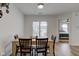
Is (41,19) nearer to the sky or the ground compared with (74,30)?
nearer to the sky

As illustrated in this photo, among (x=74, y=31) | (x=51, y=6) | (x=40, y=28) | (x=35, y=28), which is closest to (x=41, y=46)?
(x=51, y=6)

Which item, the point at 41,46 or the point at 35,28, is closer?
the point at 41,46

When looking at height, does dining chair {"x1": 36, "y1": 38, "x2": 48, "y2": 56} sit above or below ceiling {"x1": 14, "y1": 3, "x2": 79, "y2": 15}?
below

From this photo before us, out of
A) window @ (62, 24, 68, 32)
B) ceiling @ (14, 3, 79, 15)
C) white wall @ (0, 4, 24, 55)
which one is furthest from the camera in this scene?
window @ (62, 24, 68, 32)

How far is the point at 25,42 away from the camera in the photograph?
188 inches

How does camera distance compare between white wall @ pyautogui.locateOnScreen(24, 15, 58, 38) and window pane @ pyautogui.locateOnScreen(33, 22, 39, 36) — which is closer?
white wall @ pyautogui.locateOnScreen(24, 15, 58, 38)

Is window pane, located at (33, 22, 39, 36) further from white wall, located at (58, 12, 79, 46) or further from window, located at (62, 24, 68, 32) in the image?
white wall, located at (58, 12, 79, 46)

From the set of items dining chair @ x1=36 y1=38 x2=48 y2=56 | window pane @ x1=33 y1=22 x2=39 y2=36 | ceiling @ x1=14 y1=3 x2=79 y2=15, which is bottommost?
dining chair @ x1=36 y1=38 x2=48 y2=56

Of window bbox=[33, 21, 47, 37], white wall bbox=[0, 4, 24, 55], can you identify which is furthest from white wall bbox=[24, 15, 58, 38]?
white wall bbox=[0, 4, 24, 55]

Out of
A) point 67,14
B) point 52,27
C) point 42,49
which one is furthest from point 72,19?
point 42,49

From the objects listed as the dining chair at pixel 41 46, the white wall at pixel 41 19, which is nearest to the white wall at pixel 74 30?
the white wall at pixel 41 19

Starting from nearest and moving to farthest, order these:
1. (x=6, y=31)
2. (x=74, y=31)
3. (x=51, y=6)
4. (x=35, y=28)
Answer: (x=6, y=31), (x=51, y=6), (x=74, y=31), (x=35, y=28)

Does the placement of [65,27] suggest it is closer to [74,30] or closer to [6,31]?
[74,30]

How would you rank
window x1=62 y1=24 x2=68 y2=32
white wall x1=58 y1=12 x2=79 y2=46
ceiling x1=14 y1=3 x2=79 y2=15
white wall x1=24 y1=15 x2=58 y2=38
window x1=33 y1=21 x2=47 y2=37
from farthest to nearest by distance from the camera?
window x1=62 y1=24 x2=68 y2=32 → window x1=33 y1=21 x2=47 y2=37 → white wall x1=24 y1=15 x2=58 y2=38 → white wall x1=58 y1=12 x2=79 y2=46 → ceiling x1=14 y1=3 x2=79 y2=15
